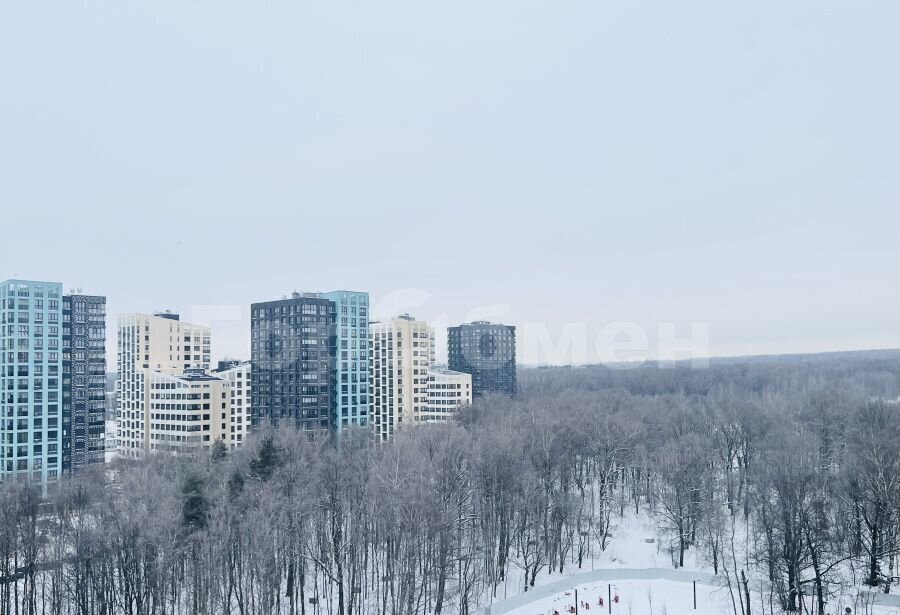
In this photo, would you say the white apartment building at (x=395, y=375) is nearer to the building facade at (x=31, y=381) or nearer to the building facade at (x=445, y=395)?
the building facade at (x=445, y=395)

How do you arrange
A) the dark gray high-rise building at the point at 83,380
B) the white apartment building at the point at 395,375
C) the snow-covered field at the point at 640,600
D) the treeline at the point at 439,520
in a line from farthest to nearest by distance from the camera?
the white apartment building at the point at 395,375 → the dark gray high-rise building at the point at 83,380 → the snow-covered field at the point at 640,600 → the treeline at the point at 439,520

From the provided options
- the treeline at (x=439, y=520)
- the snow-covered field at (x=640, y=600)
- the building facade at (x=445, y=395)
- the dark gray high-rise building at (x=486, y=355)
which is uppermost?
the dark gray high-rise building at (x=486, y=355)

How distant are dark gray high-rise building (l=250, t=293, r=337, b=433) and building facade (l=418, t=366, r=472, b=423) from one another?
26.0 feet

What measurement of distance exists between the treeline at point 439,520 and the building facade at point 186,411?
211 inches

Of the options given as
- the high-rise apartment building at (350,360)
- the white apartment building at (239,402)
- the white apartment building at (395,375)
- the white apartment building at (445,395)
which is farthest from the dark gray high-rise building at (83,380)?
the white apartment building at (445,395)

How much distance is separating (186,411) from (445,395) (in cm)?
1552

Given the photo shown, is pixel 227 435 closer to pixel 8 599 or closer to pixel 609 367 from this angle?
pixel 8 599

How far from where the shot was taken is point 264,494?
17.4 metres

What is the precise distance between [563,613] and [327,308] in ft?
71.5

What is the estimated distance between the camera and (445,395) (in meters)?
40.4

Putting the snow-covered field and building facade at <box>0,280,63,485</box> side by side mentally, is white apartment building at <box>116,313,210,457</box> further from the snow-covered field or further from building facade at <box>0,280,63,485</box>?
the snow-covered field

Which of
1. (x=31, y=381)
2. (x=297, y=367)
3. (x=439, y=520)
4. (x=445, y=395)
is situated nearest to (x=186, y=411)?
(x=297, y=367)

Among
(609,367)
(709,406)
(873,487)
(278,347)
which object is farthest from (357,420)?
(609,367)

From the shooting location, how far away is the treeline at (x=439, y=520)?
16.1 m
